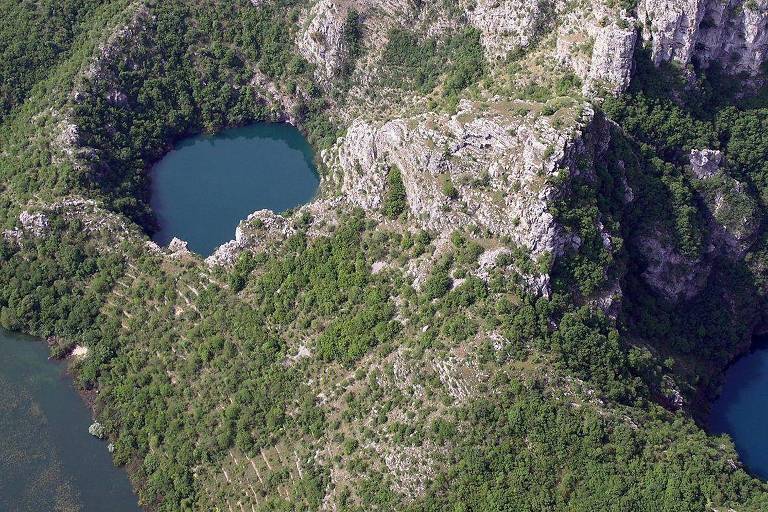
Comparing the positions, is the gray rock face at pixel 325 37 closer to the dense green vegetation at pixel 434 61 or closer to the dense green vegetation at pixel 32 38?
the dense green vegetation at pixel 434 61

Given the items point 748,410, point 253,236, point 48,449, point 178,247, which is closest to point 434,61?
point 253,236

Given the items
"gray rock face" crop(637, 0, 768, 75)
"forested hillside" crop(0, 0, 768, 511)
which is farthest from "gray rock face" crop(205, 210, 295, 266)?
"gray rock face" crop(637, 0, 768, 75)

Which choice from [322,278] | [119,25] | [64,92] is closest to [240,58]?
[119,25]

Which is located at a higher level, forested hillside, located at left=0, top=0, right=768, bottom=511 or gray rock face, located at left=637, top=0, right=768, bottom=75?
gray rock face, located at left=637, top=0, right=768, bottom=75

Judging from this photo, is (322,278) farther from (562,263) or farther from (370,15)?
(370,15)

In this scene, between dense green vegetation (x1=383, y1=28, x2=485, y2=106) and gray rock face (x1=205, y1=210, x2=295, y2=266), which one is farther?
dense green vegetation (x1=383, y1=28, x2=485, y2=106)

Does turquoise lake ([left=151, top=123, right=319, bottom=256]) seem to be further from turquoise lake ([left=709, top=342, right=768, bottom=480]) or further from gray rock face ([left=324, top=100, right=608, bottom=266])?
turquoise lake ([left=709, top=342, right=768, bottom=480])

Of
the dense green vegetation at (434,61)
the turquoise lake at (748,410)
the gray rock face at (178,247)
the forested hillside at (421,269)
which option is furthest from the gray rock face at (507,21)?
the turquoise lake at (748,410)
